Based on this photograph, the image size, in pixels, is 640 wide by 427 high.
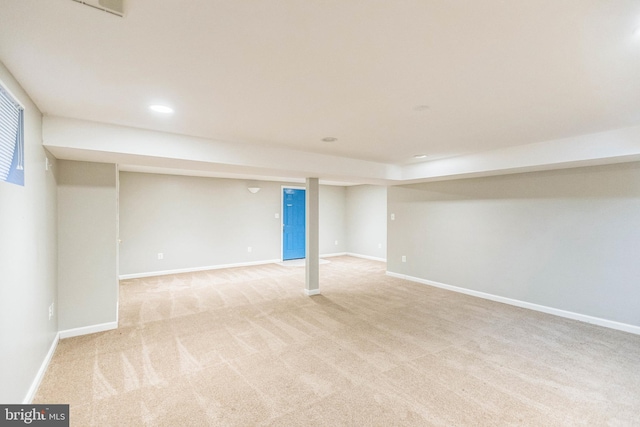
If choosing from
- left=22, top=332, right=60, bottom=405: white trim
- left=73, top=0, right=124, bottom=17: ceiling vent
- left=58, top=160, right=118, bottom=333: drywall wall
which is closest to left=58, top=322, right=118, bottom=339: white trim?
left=58, top=160, right=118, bottom=333: drywall wall

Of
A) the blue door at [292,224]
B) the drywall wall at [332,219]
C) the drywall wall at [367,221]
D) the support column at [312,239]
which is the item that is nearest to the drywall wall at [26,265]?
the support column at [312,239]

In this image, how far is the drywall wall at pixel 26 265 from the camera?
1.77 metres

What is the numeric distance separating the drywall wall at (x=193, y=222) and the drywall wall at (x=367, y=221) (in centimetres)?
239

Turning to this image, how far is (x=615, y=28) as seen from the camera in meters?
1.41

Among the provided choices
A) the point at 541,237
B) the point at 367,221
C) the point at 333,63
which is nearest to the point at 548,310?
the point at 541,237

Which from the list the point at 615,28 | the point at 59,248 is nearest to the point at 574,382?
the point at 615,28

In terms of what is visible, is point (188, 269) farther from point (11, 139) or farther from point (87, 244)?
point (11, 139)

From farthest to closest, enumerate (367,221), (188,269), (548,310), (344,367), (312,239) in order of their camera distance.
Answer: (367,221) → (188,269) → (312,239) → (548,310) → (344,367)

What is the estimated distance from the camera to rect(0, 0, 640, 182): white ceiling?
130cm

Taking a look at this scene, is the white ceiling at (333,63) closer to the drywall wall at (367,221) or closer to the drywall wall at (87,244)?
the drywall wall at (87,244)

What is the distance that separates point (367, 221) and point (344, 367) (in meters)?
6.18

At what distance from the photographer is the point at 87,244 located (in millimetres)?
3398

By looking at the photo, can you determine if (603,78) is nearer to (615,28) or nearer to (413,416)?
(615,28)

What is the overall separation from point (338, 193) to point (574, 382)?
7.22 meters
